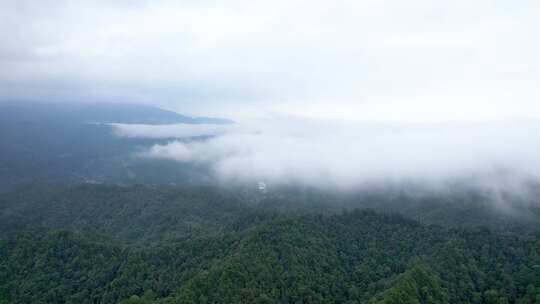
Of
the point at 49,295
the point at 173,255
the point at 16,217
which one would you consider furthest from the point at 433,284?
the point at 16,217

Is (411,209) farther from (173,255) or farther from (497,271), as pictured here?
(173,255)

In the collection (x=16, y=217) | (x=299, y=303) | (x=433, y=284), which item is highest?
(x=433, y=284)

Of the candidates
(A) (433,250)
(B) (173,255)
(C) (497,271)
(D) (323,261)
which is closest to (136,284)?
(B) (173,255)

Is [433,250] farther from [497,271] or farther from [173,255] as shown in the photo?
[173,255]

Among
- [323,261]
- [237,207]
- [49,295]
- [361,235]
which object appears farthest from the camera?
[237,207]

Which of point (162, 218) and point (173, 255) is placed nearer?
point (173, 255)

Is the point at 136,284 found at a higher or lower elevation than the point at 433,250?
lower

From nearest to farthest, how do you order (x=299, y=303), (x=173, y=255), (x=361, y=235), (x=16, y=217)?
(x=299, y=303), (x=173, y=255), (x=361, y=235), (x=16, y=217)
